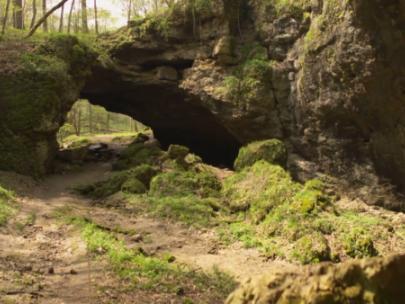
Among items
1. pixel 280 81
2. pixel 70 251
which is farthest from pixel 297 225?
pixel 280 81

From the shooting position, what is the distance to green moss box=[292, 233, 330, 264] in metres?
9.93

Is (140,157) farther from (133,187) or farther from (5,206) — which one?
(5,206)

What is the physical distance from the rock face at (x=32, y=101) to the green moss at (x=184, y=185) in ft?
17.3

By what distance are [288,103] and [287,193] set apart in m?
5.79

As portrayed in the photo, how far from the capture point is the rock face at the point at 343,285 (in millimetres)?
3055

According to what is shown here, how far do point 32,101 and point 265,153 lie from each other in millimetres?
9525

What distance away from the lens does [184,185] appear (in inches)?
617

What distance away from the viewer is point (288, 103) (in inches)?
711

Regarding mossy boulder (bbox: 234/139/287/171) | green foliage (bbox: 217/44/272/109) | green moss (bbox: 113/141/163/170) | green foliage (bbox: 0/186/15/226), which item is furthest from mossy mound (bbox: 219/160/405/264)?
green foliage (bbox: 0/186/15/226)

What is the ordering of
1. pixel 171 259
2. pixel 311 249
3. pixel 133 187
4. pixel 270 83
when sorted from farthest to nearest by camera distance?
pixel 270 83
pixel 133 187
pixel 311 249
pixel 171 259

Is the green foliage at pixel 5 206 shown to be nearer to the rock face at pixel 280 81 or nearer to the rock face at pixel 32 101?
the rock face at pixel 32 101

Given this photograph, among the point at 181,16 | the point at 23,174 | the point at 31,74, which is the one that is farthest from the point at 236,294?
the point at 181,16

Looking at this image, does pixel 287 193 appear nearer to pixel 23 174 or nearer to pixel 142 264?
pixel 142 264

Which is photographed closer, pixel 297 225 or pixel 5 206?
pixel 297 225
